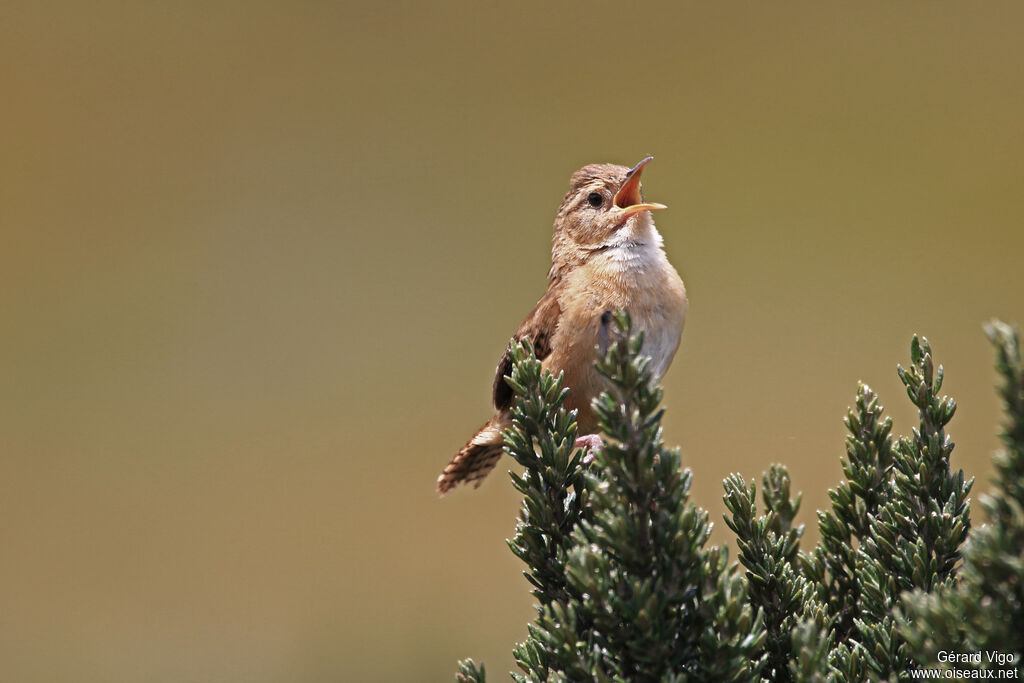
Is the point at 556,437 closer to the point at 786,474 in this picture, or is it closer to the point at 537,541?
the point at 537,541

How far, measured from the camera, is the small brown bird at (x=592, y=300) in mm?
2719

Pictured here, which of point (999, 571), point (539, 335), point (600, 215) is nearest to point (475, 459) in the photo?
point (539, 335)

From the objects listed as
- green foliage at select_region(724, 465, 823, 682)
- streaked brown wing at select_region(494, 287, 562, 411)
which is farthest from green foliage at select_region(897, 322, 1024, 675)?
streaked brown wing at select_region(494, 287, 562, 411)

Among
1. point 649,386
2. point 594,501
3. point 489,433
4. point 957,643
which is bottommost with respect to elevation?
point 957,643

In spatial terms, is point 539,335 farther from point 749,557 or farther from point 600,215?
point 749,557

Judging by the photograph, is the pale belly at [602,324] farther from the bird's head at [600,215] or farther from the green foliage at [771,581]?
the green foliage at [771,581]

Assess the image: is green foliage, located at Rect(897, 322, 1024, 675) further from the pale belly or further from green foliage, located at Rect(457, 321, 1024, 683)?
the pale belly

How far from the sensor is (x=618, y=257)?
303 cm

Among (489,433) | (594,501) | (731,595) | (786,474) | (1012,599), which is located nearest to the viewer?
(1012,599)

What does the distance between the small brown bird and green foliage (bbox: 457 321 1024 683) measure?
824mm

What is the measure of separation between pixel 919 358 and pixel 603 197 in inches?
69.2

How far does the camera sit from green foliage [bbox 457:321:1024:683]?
46.8 inches

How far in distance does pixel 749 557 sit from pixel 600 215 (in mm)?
1704

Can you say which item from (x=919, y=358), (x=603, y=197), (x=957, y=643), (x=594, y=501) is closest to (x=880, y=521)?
A: (x=919, y=358)
